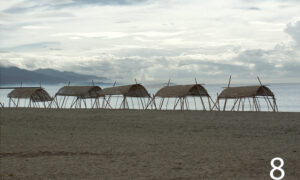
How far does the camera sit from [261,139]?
1247cm

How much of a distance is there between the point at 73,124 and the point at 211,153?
8547 millimetres

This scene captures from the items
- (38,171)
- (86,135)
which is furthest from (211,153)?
(86,135)

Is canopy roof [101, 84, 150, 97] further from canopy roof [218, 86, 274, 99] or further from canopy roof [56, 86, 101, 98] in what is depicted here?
canopy roof [218, 86, 274, 99]

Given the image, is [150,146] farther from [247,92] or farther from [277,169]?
[247,92]

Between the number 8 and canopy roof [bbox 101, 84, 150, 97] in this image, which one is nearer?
the number 8

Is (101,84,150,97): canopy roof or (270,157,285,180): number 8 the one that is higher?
(101,84,150,97): canopy roof

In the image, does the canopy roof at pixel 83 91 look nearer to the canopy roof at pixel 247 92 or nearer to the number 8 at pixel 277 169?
the canopy roof at pixel 247 92

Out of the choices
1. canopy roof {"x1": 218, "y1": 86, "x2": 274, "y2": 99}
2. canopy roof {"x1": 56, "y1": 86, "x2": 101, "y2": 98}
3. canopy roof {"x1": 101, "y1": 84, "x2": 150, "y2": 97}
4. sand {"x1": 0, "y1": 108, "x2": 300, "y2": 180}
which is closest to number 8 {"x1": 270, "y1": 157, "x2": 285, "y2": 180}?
sand {"x1": 0, "y1": 108, "x2": 300, "y2": 180}

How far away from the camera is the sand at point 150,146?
26.2ft

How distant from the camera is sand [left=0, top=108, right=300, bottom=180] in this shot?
7977 mm

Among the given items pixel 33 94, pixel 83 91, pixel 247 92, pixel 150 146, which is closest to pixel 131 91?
pixel 83 91

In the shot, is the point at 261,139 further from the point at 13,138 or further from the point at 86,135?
the point at 13,138

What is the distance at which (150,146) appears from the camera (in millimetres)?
11273

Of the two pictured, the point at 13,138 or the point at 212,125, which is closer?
the point at 13,138
